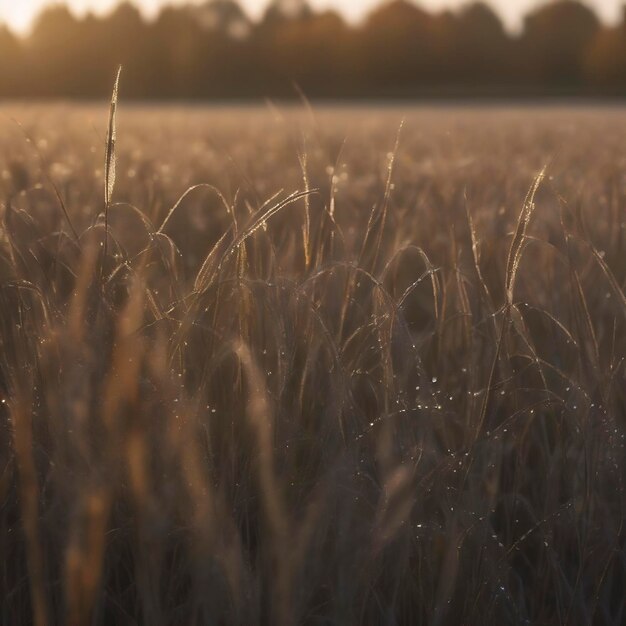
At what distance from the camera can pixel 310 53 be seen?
2786 cm

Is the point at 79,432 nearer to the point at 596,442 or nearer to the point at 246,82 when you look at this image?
the point at 596,442

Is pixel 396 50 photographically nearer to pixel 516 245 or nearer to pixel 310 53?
pixel 310 53

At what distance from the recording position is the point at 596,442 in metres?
0.85

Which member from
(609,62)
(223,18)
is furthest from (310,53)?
(609,62)

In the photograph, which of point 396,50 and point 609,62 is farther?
point 396,50

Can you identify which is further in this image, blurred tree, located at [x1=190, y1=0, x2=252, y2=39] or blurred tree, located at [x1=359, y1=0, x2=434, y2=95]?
blurred tree, located at [x1=190, y1=0, x2=252, y2=39]

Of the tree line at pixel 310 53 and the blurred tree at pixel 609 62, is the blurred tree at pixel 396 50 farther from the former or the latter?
the blurred tree at pixel 609 62

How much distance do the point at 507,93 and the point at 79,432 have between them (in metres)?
25.1

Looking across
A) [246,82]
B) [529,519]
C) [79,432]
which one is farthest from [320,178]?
[246,82]

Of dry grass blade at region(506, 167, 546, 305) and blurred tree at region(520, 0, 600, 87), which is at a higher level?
blurred tree at region(520, 0, 600, 87)

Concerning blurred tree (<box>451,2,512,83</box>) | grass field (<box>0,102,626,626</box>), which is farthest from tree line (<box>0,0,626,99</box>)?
grass field (<box>0,102,626,626</box>)

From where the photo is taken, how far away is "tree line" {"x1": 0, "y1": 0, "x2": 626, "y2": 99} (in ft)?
85.9

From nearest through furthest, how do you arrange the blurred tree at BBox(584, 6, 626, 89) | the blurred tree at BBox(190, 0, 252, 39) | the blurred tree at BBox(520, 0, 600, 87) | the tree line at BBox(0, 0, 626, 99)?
the blurred tree at BBox(584, 6, 626, 89), the tree line at BBox(0, 0, 626, 99), the blurred tree at BBox(520, 0, 600, 87), the blurred tree at BBox(190, 0, 252, 39)

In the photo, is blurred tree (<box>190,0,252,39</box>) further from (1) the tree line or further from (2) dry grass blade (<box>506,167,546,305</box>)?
(2) dry grass blade (<box>506,167,546,305</box>)
